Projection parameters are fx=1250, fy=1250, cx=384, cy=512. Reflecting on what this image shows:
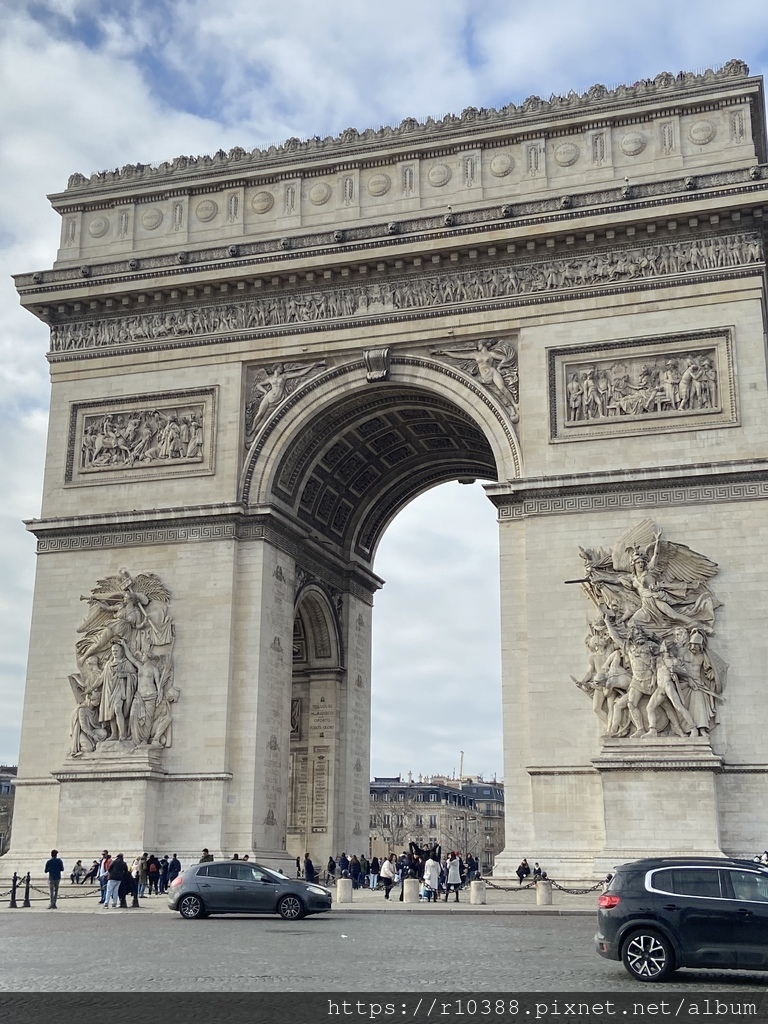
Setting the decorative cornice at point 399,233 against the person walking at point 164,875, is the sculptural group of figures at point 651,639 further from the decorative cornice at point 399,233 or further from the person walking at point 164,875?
the person walking at point 164,875

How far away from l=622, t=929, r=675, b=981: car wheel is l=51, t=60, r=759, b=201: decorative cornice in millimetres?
24047

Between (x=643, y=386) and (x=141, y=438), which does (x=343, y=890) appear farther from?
(x=643, y=386)

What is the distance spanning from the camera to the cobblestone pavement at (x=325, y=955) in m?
12.8

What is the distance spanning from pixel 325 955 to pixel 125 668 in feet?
55.7

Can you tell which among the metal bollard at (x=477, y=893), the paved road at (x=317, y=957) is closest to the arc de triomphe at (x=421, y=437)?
the metal bollard at (x=477, y=893)

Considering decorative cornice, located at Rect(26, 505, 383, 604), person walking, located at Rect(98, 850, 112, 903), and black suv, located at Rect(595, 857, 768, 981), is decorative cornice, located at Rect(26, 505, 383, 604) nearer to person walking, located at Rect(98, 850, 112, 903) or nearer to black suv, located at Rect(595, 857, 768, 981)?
person walking, located at Rect(98, 850, 112, 903)

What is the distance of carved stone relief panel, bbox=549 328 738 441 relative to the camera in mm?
29297

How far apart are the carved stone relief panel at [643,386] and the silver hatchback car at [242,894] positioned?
1271 centimetres

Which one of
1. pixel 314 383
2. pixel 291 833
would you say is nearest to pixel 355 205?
pixel 314 383

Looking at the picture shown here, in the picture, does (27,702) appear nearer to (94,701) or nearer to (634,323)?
(94,701)

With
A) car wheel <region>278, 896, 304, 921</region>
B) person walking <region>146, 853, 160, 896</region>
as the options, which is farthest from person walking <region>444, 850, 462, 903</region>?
person walking <region>146, 853, 160, 896</region>

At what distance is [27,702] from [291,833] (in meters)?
8.94

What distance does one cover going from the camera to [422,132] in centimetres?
3372

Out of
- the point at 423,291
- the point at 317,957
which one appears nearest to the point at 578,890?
the point at 317,957
